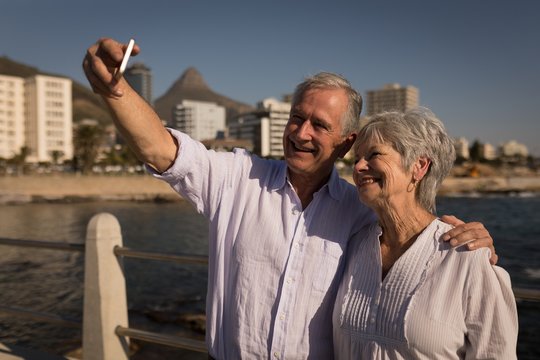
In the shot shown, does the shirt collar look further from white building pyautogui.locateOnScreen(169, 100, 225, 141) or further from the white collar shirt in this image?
white building pyautogui.locateOnScreen(169, 100, 225, 141)

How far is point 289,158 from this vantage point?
2.10 m

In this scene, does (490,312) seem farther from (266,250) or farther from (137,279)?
(137,279)

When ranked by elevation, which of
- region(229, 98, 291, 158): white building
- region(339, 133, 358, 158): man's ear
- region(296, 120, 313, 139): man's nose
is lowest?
region(339, 133, 358, 158): man's ear

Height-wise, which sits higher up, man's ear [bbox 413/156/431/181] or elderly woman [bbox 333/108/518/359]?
man's ear [bbox 413/156/431/181]

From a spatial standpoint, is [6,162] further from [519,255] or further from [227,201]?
[227,201]

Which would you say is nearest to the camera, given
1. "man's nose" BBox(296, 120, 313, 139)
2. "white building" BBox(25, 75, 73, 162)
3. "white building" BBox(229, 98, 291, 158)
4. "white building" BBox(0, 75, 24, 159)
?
"man's nose" BBox(296, 120, 313, 139)

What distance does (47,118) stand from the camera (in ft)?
307

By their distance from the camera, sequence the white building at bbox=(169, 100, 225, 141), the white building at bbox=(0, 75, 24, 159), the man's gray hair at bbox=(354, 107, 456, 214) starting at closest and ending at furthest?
1. the man's gray hair at bbox=(354, 107, 456, 214)
2. the white building at bbox=(0, 75, 24, 159)
3. the white building at bbox=(169, 100, 225, 141)

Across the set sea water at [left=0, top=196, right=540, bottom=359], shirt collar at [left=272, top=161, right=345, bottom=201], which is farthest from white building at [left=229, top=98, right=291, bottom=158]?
shirt collar at [left=272, top=161, right=345, bottom=201]

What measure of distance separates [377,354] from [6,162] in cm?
8292

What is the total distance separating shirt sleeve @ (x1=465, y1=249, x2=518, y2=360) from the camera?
1.62 meters

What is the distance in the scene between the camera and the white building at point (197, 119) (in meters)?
154

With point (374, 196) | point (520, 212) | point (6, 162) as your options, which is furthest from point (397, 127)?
point (6, 162)

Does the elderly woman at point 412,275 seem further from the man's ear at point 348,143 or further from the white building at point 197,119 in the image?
the white building at point 197,119
